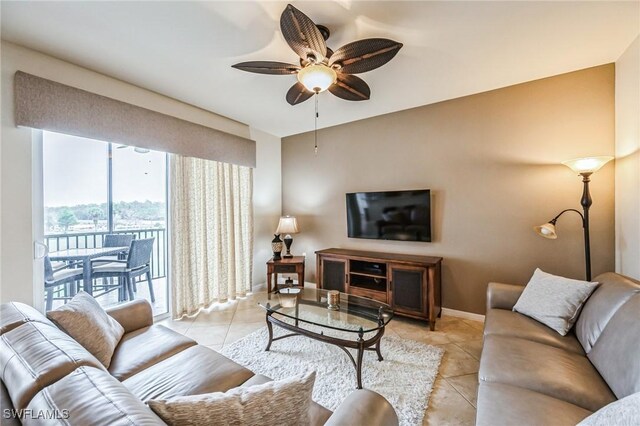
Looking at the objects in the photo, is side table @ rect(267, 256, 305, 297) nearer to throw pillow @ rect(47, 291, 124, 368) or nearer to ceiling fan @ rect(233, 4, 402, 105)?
throw pillow @ rect(47, 291, 124, 368)

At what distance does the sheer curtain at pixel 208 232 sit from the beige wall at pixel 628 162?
156 inches

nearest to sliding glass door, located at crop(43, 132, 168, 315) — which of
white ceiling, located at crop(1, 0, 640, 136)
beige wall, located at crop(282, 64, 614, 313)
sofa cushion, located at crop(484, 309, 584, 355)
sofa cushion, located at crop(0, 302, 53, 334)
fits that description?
white ceiling, located at crop(1, 0, 640, 136)

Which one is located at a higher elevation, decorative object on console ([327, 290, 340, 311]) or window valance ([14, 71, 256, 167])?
window valance ([14, 71, 256, 167])

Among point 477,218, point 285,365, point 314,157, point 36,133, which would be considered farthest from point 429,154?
point 36,133

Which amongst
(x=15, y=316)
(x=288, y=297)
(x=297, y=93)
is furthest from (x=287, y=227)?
(x=15, y=316)

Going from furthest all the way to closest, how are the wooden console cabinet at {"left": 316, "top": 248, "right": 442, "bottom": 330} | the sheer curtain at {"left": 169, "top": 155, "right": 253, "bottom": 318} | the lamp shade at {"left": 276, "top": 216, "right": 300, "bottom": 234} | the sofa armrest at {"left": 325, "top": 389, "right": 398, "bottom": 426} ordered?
the lamp shade at {"left": 276, "top": 216, "right": 300, "bottom": 234} < the sheer curtain at {"left": 169, "top": 155, "right": 253, "bottom": 318} < the wooden console cabinet at {"left": 316, "top": 248, "right": 442, "bottom": 330} < the sofa armrest at {"left": 325, "top": 389, "right": 398, "bottom": 426}

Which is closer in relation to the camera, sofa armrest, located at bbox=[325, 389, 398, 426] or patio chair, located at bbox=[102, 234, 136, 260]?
sofa armrest, located at bbox=[325, 389, 398, 426]

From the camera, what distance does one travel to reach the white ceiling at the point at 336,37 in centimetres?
167

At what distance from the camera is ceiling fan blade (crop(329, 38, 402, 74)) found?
1.63 meters

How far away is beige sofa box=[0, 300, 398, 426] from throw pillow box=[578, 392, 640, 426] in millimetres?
632

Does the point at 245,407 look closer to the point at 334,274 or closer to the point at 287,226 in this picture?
the point at 334,274

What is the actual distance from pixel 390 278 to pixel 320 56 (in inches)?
92.4

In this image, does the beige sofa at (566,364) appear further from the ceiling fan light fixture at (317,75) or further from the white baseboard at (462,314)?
the ceiling fan light fixture at (317,75)

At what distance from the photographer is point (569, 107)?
8.22 ft
